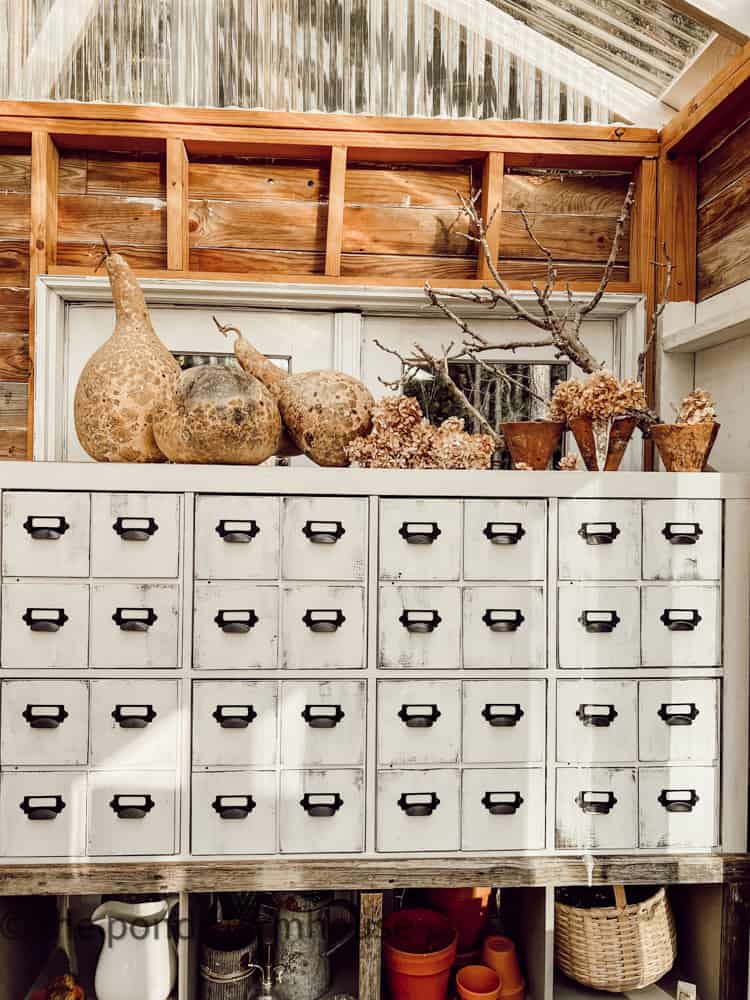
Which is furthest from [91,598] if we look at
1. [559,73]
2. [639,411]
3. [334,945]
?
[559,73]

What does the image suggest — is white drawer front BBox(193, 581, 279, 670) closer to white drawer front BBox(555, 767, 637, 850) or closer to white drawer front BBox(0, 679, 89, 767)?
white drawer front BBox(0, 679, 89, 767)

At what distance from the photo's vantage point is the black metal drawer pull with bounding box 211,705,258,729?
5.62 feet

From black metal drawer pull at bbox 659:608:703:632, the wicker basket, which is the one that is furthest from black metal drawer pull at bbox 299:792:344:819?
black metal drawer pull at bbox 659:608:703:632

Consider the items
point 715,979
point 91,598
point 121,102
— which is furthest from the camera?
point 121,102

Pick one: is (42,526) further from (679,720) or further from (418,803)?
(679,720)

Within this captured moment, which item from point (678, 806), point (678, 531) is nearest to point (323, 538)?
point (678, 531)

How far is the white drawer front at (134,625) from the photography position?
170 centimetres

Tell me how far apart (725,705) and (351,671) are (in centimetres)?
91

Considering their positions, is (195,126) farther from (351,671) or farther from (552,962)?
(552,962)

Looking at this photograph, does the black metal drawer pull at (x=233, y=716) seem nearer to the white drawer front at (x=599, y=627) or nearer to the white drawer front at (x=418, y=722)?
the white drawer front at (x=418, y=722)

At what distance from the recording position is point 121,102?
2135 millimetres

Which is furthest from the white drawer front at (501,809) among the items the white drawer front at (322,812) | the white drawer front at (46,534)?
the white drawer front at (46,534)

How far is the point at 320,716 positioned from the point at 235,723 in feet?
0.64

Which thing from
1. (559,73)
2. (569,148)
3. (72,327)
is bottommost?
(72,327)
